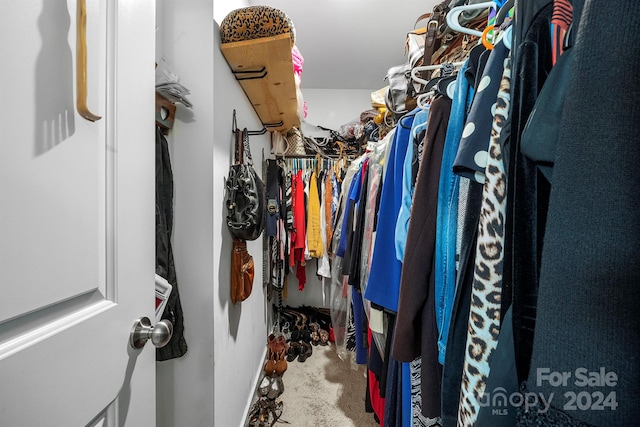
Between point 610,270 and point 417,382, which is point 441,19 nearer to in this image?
point 610,270

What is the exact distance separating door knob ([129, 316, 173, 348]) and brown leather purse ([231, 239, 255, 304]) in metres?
0.66

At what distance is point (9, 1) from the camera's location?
28 centimetres

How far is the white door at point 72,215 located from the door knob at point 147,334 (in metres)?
0.02

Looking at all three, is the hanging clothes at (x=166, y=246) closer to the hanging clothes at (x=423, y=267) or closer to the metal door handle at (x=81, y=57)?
the metal door handle at (x=81, y=57)

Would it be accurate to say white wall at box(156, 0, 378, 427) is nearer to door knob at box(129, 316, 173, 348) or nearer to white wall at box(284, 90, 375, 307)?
door knob at box(129, 316, 173, 348)

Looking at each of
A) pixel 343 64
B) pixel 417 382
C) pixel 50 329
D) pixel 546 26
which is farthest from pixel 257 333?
pixel 343 64

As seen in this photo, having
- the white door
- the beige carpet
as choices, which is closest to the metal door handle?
the white door

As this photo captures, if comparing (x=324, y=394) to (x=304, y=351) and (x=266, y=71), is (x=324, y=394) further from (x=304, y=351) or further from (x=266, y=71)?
(x=266, y=71)

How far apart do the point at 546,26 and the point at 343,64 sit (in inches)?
90.1

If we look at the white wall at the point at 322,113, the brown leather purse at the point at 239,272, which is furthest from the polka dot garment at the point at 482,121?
the white wall at the point at 322,113

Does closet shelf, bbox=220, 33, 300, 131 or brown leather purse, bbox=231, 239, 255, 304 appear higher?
closet shelf, bbox=220, 33, 300, 131

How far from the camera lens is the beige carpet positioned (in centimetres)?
145

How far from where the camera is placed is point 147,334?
19.4 inches

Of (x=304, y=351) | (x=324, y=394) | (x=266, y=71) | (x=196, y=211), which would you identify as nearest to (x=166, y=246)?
(x=196, y=211)
